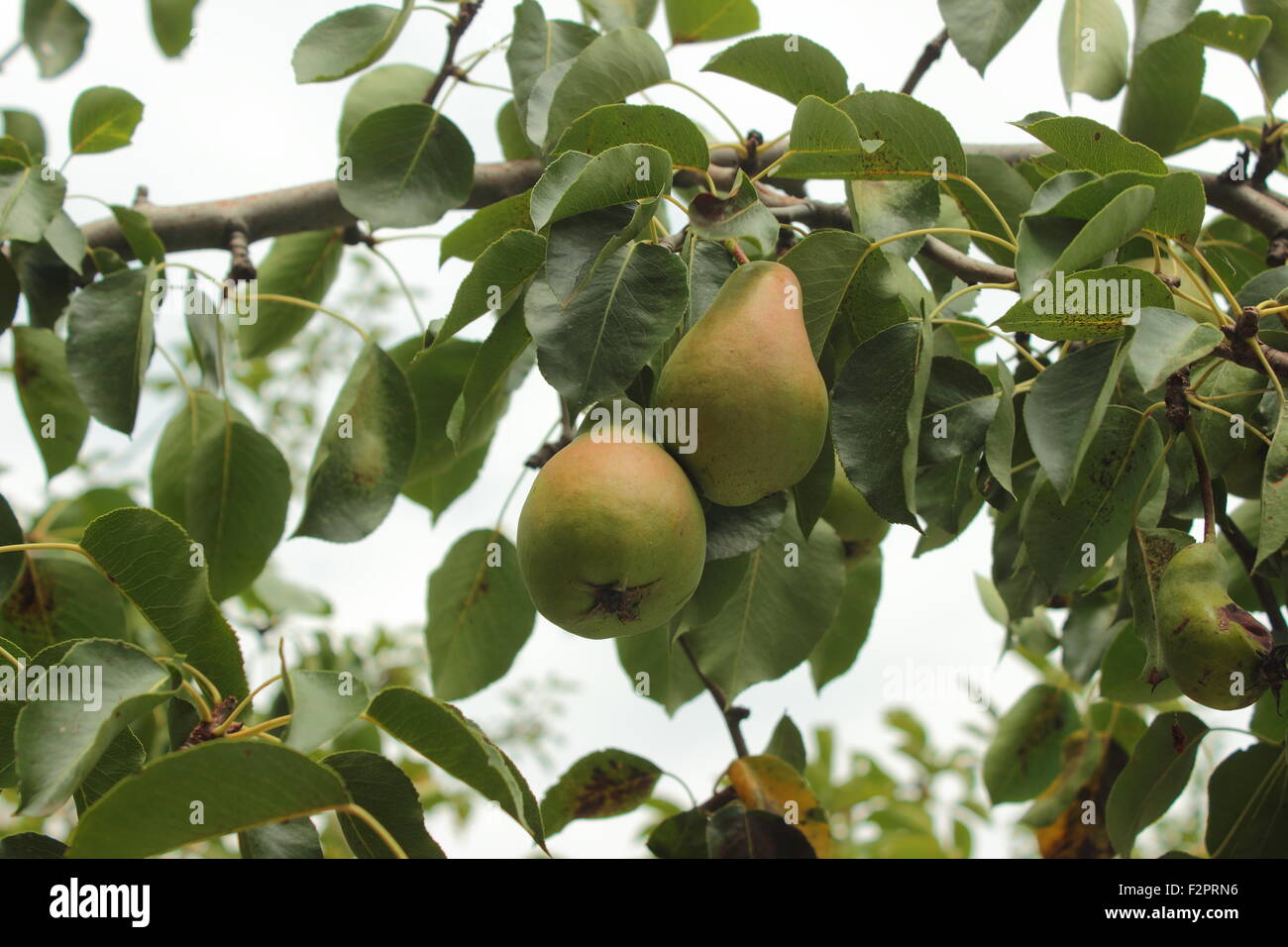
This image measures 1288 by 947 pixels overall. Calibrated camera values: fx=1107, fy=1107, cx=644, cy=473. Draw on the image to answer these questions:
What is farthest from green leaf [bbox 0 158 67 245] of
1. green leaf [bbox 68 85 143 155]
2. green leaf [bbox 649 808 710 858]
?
green leaf [bbox 649 808 710 858]

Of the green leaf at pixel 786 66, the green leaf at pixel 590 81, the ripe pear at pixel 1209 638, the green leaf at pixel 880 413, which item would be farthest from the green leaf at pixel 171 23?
the ripe pear at pixel 1209 638

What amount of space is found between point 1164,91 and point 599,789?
95cm

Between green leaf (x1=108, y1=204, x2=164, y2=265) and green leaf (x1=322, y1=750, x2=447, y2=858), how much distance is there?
27.2 inches

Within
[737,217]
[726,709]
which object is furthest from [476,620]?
[737,217]

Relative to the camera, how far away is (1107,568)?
1.13 metres

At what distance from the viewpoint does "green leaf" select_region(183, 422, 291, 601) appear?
122 centimetres

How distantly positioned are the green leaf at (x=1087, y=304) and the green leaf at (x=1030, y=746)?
2.43 feet

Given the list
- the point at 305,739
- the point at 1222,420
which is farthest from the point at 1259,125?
the point at 305,739

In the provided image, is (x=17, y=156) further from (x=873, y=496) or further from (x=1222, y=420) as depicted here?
(x=1222, y=420)

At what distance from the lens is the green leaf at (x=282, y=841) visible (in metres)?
0.74

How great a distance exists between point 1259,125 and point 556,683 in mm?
2310

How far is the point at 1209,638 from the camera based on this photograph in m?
0.76
